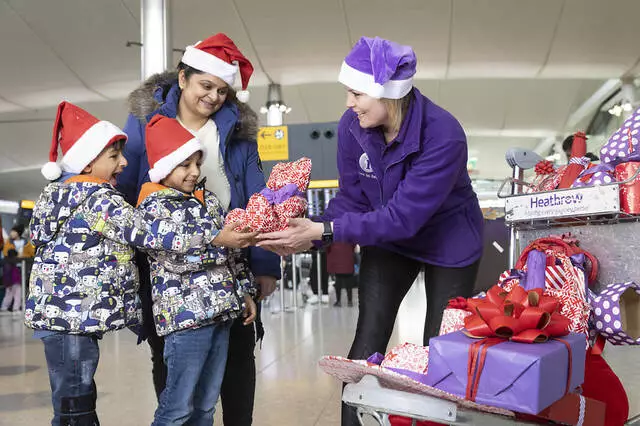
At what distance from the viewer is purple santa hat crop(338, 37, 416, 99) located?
2025 mm

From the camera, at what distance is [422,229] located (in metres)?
2.23

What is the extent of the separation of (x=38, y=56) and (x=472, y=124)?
854 centimetres

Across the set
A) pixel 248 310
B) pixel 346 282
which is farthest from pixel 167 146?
pixel 346 282


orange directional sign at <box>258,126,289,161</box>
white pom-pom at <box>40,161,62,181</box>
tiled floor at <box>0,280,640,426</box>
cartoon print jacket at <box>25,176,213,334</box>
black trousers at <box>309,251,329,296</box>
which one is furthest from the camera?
black trousers at <box>309,251,329,296</box>

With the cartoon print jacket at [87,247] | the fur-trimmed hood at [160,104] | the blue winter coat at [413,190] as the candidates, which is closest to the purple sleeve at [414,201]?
the blue winter coat at [413,190]

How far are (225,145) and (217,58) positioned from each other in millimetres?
281

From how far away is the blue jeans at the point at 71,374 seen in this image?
2.06 meters

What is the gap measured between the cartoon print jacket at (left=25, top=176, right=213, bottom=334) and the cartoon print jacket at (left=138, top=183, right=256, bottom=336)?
0.04m

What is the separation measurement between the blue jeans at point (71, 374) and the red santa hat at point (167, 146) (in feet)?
1.73

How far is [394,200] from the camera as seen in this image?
2.06m

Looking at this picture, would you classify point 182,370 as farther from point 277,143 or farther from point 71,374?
point 277,143

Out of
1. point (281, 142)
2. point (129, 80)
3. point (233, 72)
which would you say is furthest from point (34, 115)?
point (233, 72)

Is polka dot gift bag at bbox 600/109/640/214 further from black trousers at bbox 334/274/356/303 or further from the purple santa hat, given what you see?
black trousers at bbox 334/274/356/303

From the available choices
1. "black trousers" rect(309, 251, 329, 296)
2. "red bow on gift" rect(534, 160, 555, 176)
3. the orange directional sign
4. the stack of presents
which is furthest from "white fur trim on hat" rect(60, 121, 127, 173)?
"black trousers" rect(309, 251, 329, 296)
